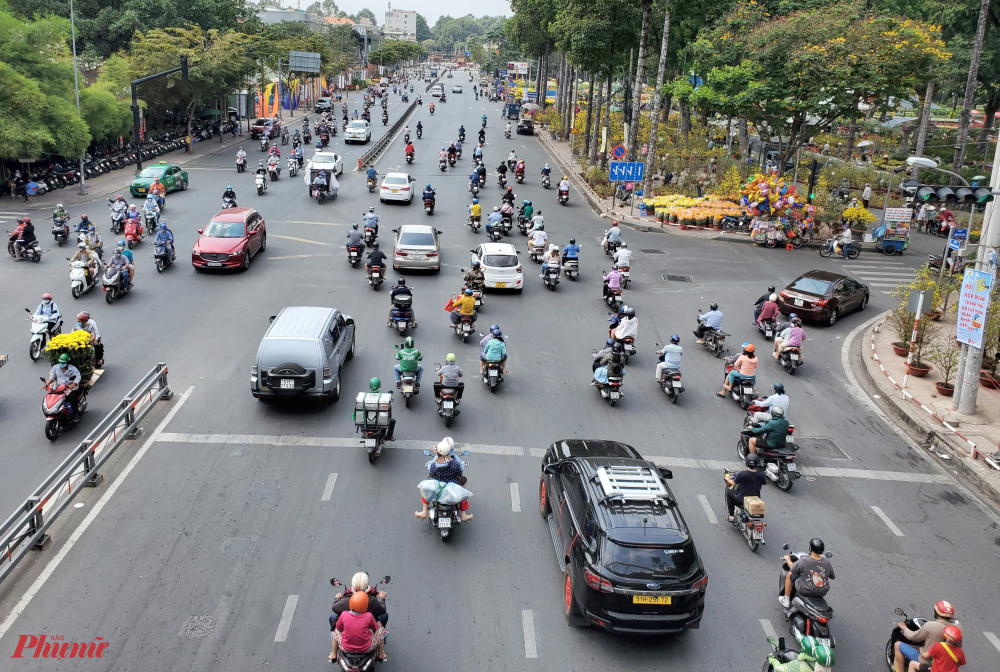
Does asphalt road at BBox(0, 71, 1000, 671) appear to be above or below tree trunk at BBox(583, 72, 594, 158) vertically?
below

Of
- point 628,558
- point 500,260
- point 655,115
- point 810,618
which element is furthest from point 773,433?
point 655,115

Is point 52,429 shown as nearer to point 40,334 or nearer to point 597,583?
point 40,334

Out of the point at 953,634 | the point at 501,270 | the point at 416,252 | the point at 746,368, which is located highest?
the point at 416,252

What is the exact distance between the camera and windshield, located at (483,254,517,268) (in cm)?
2348

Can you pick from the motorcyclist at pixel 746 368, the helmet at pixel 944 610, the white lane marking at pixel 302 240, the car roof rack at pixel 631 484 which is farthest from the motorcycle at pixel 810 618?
the white lane marking at pixel 302 240

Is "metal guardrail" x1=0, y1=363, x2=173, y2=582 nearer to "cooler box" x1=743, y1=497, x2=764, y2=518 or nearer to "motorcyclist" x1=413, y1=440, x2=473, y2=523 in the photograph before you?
"motorcyclist" x1=413, y1=440, x2=473, y2=523

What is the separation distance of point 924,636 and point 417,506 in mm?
6821

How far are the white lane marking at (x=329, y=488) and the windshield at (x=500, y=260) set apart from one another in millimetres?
11860

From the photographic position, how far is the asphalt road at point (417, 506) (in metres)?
9.09

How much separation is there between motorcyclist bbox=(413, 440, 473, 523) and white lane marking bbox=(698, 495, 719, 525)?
373 centimetres

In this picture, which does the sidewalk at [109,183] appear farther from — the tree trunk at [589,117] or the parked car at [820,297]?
the parked car at [820,297]

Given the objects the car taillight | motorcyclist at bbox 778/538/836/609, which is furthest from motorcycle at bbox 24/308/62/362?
motorcyclist at bbox 778/538/836/609

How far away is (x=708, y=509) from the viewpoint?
12.3 meters

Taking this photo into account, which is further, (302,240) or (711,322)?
(302,240)
